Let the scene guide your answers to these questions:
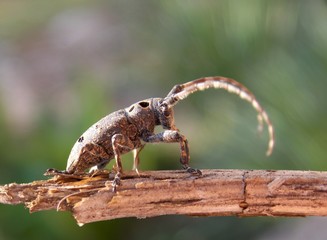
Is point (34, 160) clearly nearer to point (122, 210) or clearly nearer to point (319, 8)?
point (319, 8)

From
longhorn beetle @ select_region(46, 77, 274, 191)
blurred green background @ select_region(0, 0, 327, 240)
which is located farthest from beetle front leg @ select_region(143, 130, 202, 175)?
blurred green background @ select_region(0, 0, 327, 240)

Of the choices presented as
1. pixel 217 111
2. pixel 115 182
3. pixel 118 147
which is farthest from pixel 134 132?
pixel 217 111

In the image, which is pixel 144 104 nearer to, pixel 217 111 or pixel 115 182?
pixel 115 182

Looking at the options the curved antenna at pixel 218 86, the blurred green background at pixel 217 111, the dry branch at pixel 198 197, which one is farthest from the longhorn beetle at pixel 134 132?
the blurred green background at pixel 217 111

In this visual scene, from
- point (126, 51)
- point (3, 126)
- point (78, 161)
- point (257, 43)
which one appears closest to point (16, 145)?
point (3, 126)

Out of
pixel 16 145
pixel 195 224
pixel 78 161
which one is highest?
pixel 16 145

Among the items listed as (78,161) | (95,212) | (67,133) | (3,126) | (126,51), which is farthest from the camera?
(126,51)
